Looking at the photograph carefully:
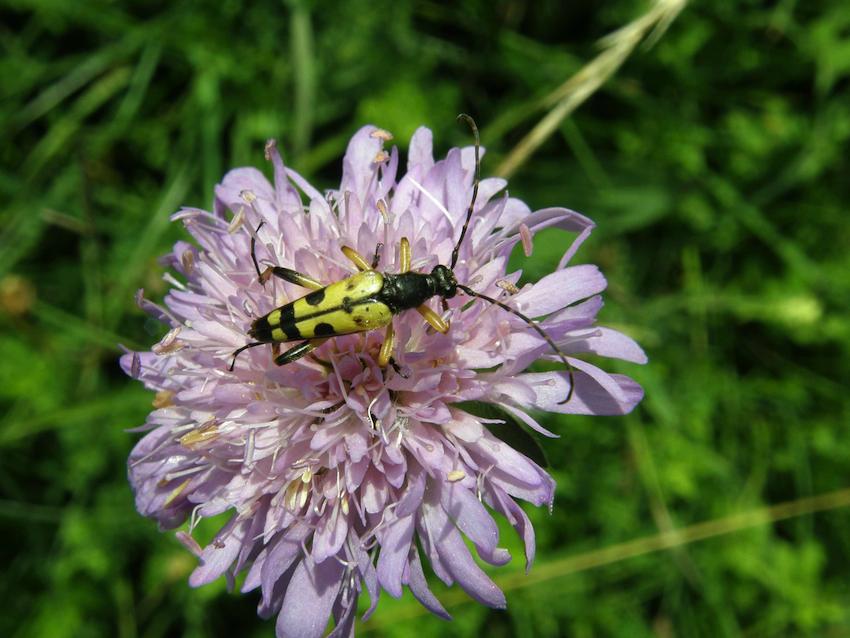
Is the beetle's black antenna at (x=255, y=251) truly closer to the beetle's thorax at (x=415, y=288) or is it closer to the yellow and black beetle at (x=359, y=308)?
the yellow and black beetle at (x=359, y=308)

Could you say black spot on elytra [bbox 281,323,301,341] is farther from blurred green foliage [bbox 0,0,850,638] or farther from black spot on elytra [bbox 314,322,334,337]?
blurred green foliage [bbox 0,0,850,638]

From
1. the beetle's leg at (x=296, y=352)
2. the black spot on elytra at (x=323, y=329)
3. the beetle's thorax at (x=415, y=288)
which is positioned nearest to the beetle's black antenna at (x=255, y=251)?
the beetle's leg at (x=296, y=352)

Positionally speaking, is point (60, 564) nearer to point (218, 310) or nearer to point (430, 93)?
point (218, 310)

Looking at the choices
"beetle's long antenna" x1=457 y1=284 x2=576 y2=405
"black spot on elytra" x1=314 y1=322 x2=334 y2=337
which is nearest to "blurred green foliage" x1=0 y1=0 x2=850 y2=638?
"beetle's long antenna" x1=457 y1=284 x2=576 y2=405

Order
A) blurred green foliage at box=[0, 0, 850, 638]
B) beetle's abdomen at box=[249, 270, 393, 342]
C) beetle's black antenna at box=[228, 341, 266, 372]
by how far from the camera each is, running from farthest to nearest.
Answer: blurred green foliage at box=[0, 0, 850, 638]
beetle's black antenna at box=[228, 341, 266, 372]
beetle's abdomen at box=[249, 270, 393, 342]

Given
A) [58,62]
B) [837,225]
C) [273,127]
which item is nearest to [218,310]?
[273,127]

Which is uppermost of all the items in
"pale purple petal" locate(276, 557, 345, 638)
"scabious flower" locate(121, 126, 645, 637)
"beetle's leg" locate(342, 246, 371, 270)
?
"beetle's leg" locate(342, 246, 371, 270)
